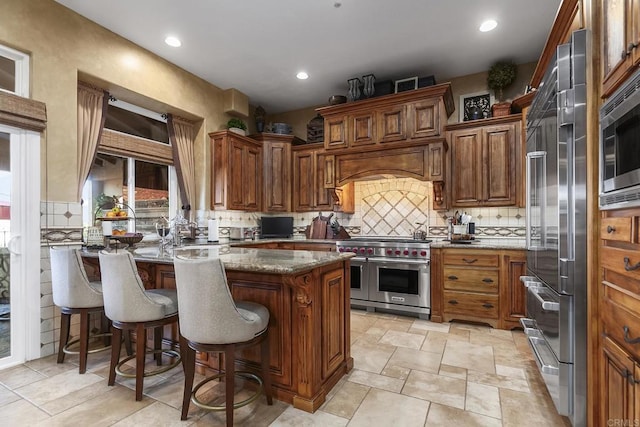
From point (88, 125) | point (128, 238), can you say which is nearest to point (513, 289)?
point (128, 238)

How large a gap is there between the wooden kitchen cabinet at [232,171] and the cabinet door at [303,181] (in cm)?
68

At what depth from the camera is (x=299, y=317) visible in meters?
1.91

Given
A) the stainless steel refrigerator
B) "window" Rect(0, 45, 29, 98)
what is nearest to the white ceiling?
"window" Rect(0, 45, 29, 98)

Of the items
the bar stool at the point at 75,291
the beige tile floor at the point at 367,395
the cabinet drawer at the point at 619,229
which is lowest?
the beige tile floor at the point at 367,395

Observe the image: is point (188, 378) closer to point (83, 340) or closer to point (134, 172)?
point (83, 340)

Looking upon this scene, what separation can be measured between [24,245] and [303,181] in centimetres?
339

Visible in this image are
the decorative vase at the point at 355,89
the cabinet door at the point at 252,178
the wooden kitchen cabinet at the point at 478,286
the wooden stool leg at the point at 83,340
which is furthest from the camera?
the cabinet door at the point at 252,178

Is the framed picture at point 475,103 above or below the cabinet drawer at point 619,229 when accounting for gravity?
above

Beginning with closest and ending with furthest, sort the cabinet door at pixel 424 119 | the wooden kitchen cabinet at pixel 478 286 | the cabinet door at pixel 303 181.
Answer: the wooden kitchen cabinet at pixel 478 286 < the cabinet door at pixel 424 119 < the cabinet door at pixel 303 181

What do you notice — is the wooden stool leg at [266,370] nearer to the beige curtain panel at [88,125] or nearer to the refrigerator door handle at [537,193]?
the refrigerator door handle at [537,193]

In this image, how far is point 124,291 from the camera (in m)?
1.97

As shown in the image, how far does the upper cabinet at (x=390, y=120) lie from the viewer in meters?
3.79

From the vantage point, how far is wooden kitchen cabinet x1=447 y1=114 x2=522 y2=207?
371 centimetres

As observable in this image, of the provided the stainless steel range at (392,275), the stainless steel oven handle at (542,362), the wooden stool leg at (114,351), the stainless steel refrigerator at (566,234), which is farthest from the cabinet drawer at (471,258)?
the wooden stool leg at (114,351)
